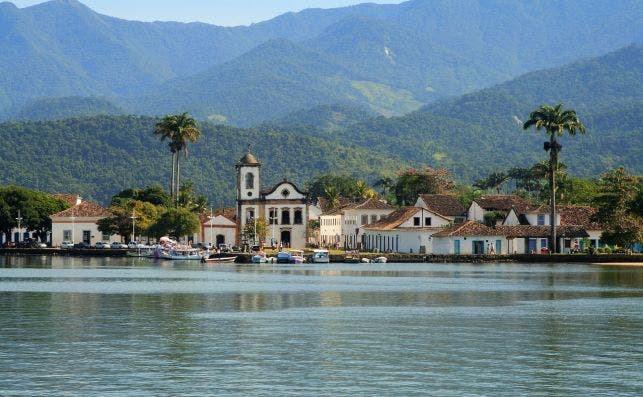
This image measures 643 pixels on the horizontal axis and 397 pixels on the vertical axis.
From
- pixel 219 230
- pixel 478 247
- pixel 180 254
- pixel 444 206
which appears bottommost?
pixel 180 254

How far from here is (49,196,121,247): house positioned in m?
180

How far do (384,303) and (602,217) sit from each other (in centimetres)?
A: 6856

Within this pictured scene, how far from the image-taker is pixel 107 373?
129 ft

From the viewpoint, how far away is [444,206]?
162 m

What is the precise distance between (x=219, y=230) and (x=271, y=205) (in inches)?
387

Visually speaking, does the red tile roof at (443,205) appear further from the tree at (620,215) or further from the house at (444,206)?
the tree at (620,215)

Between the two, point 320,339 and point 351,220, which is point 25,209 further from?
point 320,339

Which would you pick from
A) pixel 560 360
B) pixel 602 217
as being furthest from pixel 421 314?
pixel 602 217

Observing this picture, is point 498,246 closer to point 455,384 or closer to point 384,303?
point 384,303

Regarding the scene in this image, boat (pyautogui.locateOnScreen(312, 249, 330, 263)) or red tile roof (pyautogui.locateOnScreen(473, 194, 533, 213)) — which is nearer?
boat (pyautogui.locateOnScreen(312, 249, 330, 263))

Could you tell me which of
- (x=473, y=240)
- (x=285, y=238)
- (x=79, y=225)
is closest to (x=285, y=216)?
(x=285, y=238)

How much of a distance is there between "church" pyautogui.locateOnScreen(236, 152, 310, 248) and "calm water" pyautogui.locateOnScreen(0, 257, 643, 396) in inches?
3136

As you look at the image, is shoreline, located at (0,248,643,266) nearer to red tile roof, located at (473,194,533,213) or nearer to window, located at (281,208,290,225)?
red tile roof, located at (473,194,533,213)

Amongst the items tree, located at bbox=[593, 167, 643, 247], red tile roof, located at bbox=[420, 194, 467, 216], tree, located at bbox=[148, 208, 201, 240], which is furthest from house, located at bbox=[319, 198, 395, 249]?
tree, located at bbox=[593, 167, 643, 247]
